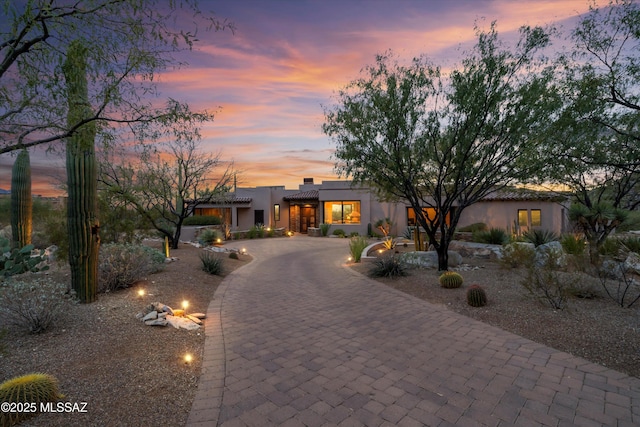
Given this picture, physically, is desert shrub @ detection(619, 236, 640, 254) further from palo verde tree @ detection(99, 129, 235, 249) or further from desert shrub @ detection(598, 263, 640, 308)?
palo verde tree @ detection(99, 129, 235, 249)

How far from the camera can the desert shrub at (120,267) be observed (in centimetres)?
721

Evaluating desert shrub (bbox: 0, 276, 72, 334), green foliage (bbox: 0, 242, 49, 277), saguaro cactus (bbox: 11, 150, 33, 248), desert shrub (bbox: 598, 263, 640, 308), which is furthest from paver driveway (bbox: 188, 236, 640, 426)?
saguaro cactus (bbox: 11, 150, 33, 248)

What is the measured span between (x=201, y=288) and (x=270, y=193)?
68.1ft

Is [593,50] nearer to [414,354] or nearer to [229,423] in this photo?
[414,354]

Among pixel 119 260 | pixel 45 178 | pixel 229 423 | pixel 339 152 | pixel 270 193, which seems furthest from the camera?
pixel 270 193

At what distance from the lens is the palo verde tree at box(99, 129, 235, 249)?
44.2 ft

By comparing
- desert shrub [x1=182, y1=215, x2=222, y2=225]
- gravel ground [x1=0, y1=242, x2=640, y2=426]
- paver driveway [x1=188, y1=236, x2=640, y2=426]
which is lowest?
paver driveway [x1=188, y1=236, x2=640, y2=426]

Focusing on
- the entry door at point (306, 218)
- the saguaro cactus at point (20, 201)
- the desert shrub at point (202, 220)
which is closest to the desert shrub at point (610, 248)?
the saguaro cactus at point (20, 201)

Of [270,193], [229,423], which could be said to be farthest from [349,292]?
[270,193]

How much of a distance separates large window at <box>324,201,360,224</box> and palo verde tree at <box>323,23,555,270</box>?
14.5m

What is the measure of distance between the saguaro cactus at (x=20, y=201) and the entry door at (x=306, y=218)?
759 inches

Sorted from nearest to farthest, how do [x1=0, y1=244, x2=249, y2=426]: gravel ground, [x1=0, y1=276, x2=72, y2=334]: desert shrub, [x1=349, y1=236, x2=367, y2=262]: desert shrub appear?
1. [x1=0, y1=244, x2=249, y2=426]: gravel ground
2. [x1=0, y1=276, x2=72, y2=334]: desert shrub
3. [x1=349, y1=236, x2=367, y2=262]: desert shrub

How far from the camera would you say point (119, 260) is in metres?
7.48

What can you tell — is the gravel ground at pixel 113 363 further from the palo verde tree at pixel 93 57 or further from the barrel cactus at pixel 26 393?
the palo verde tree at pixel 93 57
